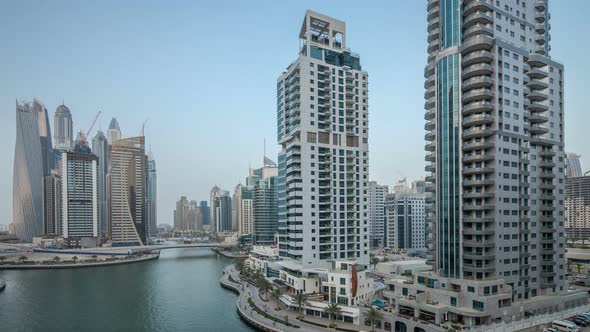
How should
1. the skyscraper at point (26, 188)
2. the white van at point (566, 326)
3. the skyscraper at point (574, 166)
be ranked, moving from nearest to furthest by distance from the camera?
the white van at point (566, 326) → the skyscraper at point (574, 166) → the skyscraper at point (26, 188)

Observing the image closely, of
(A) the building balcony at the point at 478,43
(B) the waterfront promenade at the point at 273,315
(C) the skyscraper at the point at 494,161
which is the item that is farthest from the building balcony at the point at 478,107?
(B) the waterfront promenade at the point at 273,315

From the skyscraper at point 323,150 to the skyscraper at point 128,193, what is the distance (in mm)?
117852

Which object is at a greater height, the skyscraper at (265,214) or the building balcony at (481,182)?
the building balcony at (481,182)

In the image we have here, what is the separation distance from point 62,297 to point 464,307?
7518 cm

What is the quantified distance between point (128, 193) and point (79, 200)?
68.0ft

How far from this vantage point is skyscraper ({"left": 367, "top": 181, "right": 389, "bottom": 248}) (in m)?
145

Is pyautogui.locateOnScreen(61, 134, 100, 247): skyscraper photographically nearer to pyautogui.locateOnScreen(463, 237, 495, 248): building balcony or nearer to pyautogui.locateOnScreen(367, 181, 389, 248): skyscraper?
pyautogui.locateOnScreen(367, 181, 389, 248): skyscraper

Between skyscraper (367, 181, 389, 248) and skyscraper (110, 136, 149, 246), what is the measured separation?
103m

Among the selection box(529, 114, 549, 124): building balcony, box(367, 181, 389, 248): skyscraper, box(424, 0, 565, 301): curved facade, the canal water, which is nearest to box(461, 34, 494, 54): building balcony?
box(424, 0, 565, 301): curved facade

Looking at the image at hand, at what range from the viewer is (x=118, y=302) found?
69688 mm

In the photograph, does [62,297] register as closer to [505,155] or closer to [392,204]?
[505,155]

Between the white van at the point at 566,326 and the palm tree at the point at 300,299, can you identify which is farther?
the palm tree at the point at 300,299

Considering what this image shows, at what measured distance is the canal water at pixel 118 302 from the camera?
5450 centimetres

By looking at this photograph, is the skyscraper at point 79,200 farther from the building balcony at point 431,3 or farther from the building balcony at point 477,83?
the building balcony at point 477,83
